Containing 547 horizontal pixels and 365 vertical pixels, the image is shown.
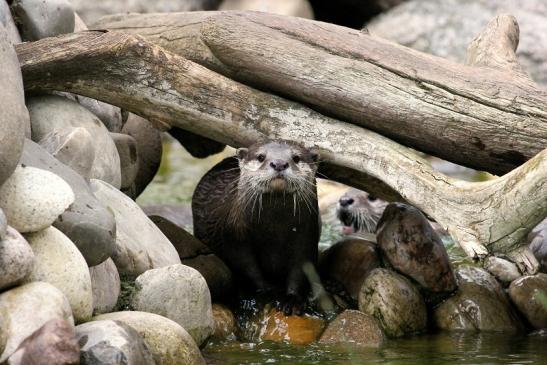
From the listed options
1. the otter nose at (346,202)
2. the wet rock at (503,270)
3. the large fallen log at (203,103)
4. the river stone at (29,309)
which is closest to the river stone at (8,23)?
the large fallen log at (203,103)

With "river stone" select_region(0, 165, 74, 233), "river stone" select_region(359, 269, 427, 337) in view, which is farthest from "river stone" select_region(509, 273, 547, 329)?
"river stone" select_region(0, 165, 74, 233)


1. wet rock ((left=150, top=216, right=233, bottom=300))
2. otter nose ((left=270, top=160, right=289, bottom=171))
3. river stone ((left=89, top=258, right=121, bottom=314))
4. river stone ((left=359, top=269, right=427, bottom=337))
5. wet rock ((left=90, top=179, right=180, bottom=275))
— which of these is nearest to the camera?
river stone ((left=89, top=258, right=121, bottom=314))

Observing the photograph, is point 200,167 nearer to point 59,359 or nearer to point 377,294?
point 377,294

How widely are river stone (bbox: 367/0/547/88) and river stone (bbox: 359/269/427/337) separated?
229 inches

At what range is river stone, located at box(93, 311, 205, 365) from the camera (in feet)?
11.7

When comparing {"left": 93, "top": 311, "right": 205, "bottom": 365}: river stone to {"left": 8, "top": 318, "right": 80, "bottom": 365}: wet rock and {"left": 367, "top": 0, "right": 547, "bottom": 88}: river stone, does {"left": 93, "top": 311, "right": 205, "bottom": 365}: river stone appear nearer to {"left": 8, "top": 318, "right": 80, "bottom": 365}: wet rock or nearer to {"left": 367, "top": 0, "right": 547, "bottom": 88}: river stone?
{"left": 8, "top": 318, "right": 80, "bottom": 365}: wet rock

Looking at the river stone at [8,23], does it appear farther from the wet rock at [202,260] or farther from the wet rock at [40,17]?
the wet rock at [202,260]

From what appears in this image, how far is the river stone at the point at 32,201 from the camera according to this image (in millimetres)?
3441

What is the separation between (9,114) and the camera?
344 centimetres

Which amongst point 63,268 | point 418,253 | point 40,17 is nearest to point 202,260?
point 418,253

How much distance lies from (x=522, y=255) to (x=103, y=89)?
1.97m

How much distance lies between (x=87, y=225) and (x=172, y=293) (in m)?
0.44

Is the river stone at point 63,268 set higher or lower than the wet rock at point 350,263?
higher

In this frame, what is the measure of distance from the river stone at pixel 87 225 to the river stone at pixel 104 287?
0.39ft
